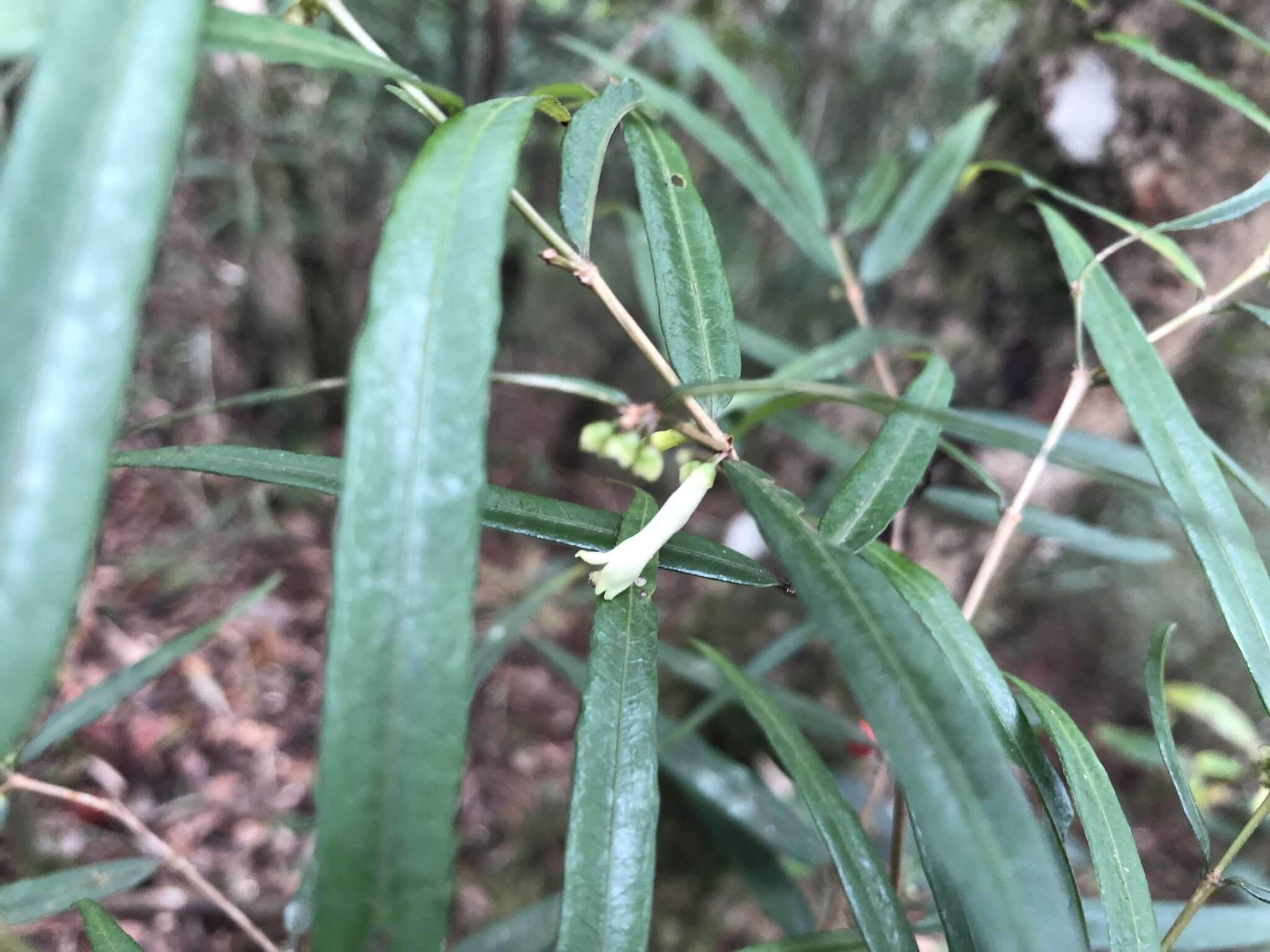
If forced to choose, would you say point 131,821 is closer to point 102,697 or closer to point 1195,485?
point 102,697

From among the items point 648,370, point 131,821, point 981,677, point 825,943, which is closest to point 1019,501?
point 981,677

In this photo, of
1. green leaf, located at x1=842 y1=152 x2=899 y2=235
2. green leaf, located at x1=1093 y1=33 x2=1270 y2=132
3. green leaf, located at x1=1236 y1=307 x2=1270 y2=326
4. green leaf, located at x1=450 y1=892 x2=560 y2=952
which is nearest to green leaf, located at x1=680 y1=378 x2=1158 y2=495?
green leaf, located at x1=1236 y1=307 x2=1270 y2=326

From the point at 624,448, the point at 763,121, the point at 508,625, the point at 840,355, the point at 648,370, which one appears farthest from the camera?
the point at 648,370

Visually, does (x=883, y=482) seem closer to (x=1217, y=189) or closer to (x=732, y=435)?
(x=732, y=435)

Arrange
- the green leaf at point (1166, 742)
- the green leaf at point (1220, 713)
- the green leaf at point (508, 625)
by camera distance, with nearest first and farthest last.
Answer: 1. the green leaf at point (1166, 742)
2. the green leaf at point (508, 625)
3. the green leaf at point (1220, 713)

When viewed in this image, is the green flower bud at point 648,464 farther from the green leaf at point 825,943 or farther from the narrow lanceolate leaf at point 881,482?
the green leaf at point 825,943

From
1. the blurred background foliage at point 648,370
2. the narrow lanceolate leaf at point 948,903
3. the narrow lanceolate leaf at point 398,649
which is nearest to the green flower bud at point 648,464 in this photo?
the narrow lanceolate leaf at point 398,649
